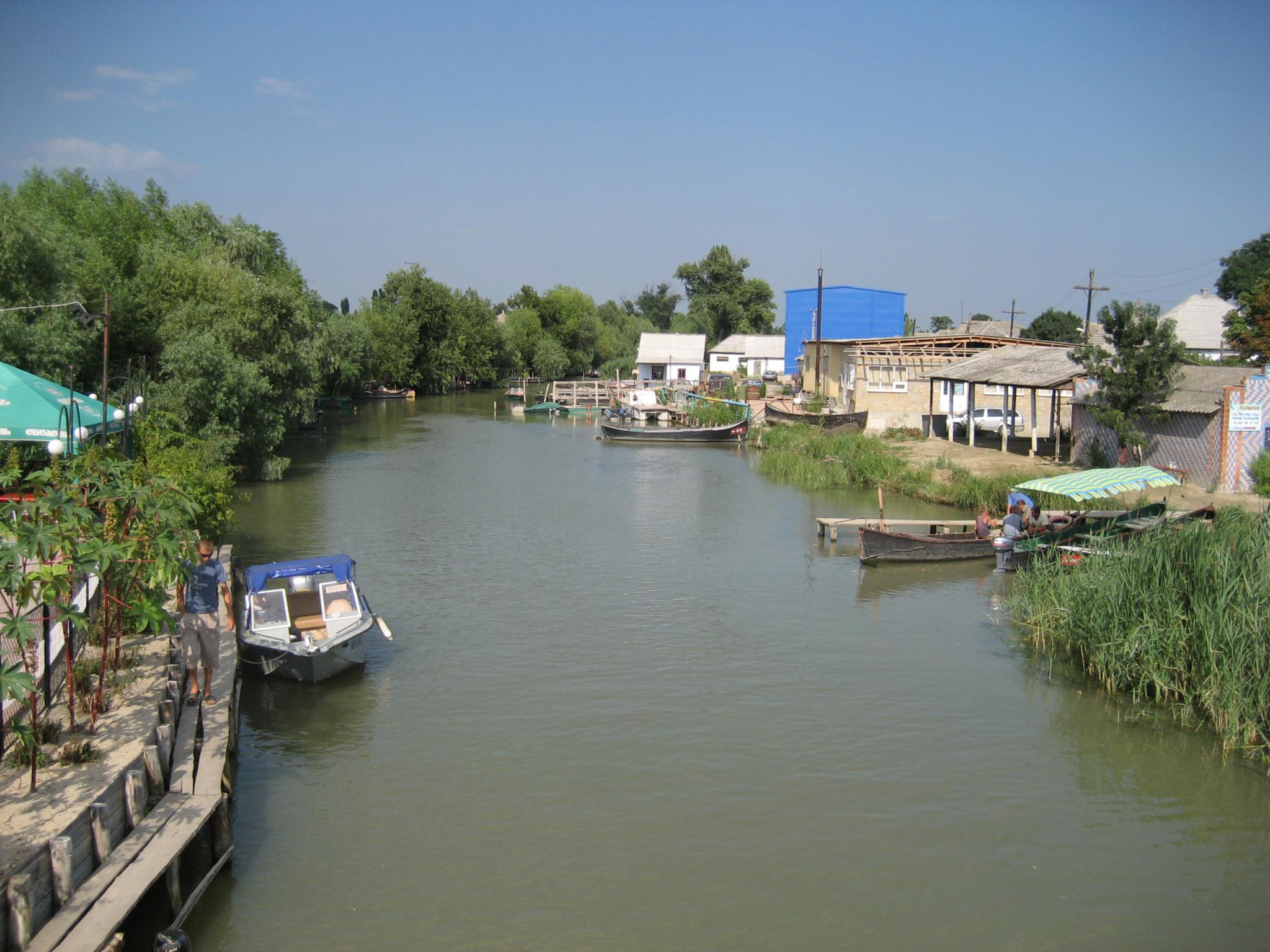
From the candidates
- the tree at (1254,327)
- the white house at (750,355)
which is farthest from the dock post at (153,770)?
the white house at (750,355)

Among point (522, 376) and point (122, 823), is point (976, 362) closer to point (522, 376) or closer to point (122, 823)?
point (122, 823)

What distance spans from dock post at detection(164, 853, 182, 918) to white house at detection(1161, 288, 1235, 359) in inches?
2534

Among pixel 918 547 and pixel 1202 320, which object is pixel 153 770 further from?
pixel 1202 320

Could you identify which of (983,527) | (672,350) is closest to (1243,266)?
(672,350)

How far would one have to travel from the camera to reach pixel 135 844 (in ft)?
27.3

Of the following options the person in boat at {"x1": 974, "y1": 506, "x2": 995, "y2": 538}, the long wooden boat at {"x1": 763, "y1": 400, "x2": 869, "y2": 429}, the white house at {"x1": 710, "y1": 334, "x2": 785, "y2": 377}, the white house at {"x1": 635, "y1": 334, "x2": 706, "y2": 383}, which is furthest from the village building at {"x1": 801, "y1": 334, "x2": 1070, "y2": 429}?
the white house at {"x1": 710, "y1": 334, "x2": 785, "y2": 377}

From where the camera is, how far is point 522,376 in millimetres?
83812

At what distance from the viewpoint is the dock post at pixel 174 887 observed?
8.56 m

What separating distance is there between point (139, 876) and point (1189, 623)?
1250cm

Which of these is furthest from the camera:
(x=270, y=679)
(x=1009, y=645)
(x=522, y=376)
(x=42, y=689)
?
(x=522, y=376)

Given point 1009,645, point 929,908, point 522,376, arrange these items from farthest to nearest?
point 522,376
point 1009,645
point 929,908

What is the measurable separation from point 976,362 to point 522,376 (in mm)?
53051

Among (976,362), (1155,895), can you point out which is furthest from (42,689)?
Answer: (976,362)

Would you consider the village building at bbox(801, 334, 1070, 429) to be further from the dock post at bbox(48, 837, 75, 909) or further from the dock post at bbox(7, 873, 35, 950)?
the dock post at bbox(7, 873, 35, 950)
